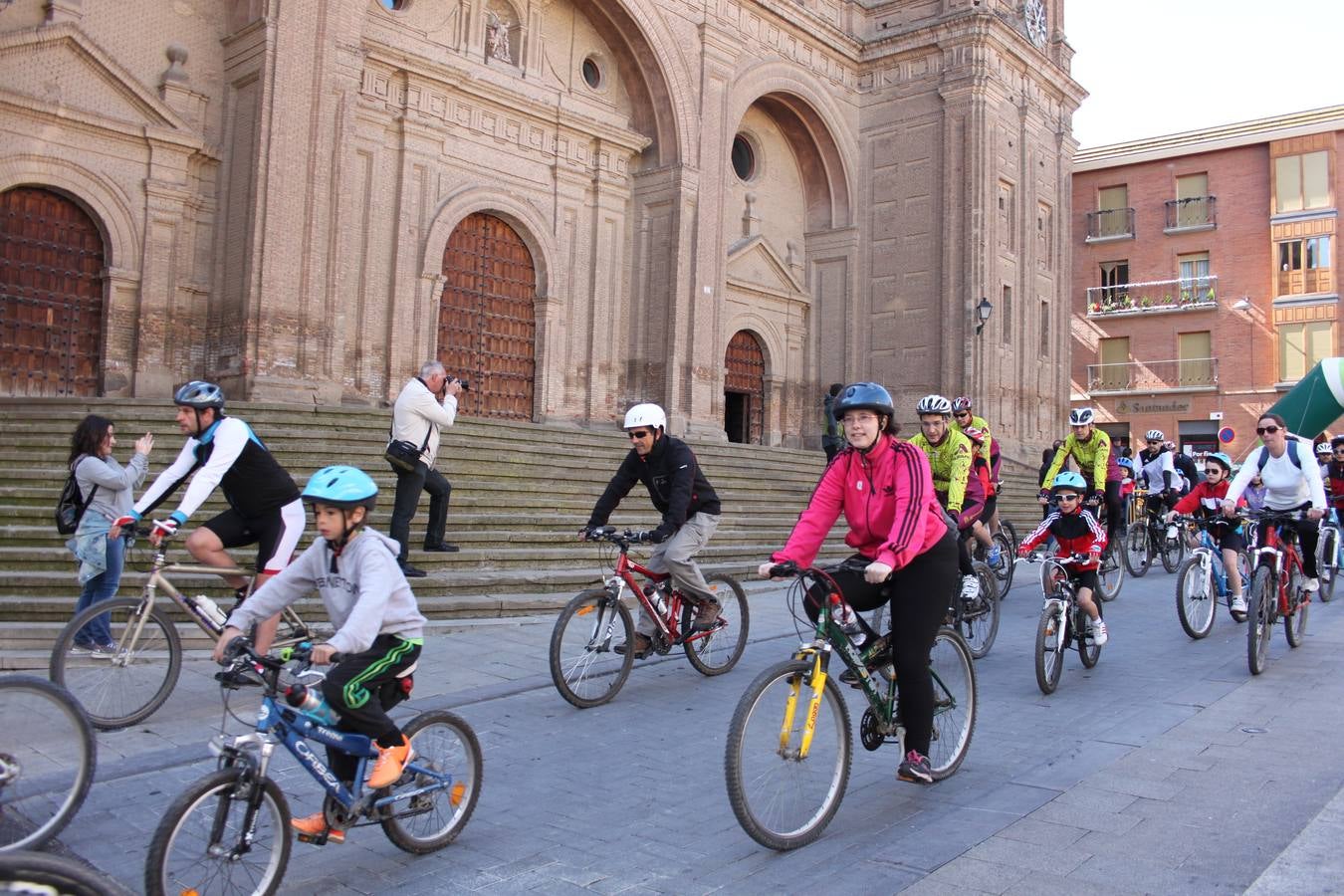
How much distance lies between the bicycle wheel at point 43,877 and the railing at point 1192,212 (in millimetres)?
41168

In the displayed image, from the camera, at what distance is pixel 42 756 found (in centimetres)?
360

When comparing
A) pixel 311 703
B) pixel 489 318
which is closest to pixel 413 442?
pixel 311 703

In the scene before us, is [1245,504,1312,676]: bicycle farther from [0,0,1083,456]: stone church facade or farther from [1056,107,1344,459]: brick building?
[1056,107,1344,459]: brick building

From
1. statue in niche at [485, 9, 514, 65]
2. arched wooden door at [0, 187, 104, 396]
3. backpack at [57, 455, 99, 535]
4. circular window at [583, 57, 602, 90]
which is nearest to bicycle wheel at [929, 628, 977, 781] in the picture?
backpack at [57, 455, 99, 535]

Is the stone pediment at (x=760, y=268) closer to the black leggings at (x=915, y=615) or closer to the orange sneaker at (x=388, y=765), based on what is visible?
the black leggings at (x=915, y=615)

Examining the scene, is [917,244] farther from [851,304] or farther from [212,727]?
[212,727]

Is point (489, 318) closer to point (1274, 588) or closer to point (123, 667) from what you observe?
point (123, 667)

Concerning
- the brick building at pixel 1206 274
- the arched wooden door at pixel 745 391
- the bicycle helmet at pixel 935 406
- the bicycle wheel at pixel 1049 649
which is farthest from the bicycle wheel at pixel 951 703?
the brick building at pixel 1206 274

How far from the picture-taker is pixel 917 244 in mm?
26484

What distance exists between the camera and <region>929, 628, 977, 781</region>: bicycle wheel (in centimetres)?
485

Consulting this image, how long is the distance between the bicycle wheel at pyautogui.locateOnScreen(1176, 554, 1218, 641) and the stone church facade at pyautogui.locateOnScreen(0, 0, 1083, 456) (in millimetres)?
11623

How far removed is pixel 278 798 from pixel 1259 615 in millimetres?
6702

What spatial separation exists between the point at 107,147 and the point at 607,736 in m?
13.3

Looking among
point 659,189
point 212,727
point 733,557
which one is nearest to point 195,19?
point 659,189
